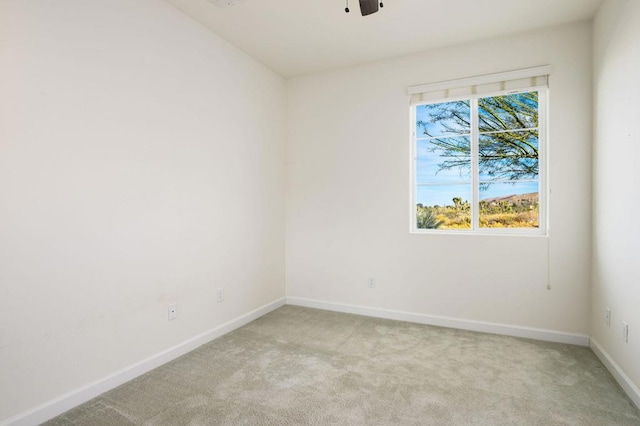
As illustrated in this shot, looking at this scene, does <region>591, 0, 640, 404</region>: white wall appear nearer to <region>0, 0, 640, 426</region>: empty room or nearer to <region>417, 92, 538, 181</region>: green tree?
<region>0, 0, 640, 426</region>: empty room

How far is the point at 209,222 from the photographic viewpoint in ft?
9.75

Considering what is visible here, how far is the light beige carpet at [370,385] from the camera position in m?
1.87

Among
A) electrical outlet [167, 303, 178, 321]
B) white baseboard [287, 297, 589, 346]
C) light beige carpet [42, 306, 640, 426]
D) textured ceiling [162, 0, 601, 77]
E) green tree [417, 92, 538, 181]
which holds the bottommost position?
light beige carpet [42, 306, 640, 426]

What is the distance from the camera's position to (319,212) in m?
3.95

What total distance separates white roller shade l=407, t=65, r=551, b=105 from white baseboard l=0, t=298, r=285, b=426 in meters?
2.95

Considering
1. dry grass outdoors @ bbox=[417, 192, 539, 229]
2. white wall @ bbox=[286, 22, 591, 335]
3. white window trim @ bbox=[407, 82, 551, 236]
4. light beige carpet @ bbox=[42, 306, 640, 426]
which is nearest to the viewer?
light beige carpet @ bbox=[42, 306, 640, 426]

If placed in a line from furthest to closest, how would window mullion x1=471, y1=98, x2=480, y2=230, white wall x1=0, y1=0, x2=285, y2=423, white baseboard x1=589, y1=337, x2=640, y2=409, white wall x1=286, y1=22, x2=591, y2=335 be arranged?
window mullion x1=471, y1=98, x2=480, y2=230, white wall x1=286, y1=22, x2=591, y2=335, white baseboard x1=589, y1=337, x2=640, y2=409, white wall x1=0, y1=0, x2=285, y2=423

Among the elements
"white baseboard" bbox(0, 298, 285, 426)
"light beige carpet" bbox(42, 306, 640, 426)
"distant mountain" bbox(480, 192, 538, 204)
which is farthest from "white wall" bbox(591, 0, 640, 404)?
"white baseboard" bbox(0, 298, 285, 426)

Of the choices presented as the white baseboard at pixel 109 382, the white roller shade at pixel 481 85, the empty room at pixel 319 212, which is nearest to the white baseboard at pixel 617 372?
the empty room at pixel 319 212

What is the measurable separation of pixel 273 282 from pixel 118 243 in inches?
76.9

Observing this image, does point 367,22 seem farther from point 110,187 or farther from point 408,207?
point 110,187

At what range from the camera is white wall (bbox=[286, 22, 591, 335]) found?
113 inches

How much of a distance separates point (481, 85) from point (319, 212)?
2.12m

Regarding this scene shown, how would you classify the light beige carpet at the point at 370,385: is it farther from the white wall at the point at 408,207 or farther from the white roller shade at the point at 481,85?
the white roller shade at the point at 481,85
